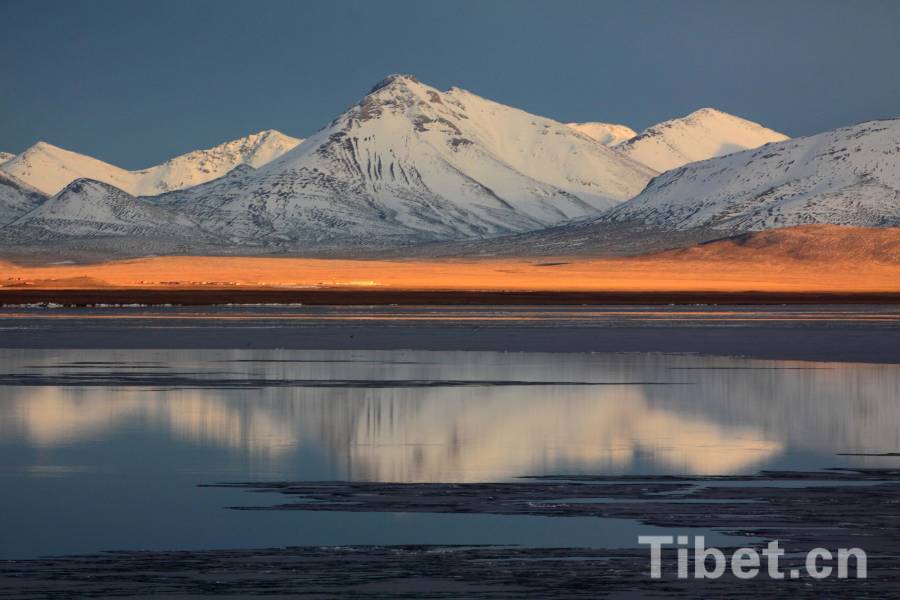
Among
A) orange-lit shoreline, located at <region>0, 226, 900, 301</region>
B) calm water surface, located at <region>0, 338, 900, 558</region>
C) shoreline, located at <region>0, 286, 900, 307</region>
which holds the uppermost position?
orange-lit shoreline, located at <region>0, 226, 900, 301</region>

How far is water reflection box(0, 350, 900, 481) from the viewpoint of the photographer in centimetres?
2153

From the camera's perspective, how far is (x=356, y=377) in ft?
120

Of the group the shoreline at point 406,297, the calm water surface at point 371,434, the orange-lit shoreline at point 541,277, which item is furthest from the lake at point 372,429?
the orange-lit shoreline at point 541,277

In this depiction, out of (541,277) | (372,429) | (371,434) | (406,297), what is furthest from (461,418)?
(541,277)

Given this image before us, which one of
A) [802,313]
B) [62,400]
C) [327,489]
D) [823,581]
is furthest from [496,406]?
[802,313]

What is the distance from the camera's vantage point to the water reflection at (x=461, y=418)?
2153 cm

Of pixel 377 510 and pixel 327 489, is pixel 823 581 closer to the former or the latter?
pixel 377 510

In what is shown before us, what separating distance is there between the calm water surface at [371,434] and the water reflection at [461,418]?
0.19 feet

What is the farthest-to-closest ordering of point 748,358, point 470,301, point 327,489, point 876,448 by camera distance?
point 470,301
point 748,358
point 876,448
point 327,489

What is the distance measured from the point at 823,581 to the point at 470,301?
9264 centimetres

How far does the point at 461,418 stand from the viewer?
2705 centimetres

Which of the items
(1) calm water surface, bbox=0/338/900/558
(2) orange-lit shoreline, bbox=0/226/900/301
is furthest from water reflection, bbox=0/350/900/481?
(2) orange-lit shoreline, bbox=0/226/900/301

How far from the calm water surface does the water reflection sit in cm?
6

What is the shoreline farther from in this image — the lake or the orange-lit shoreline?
the lake
